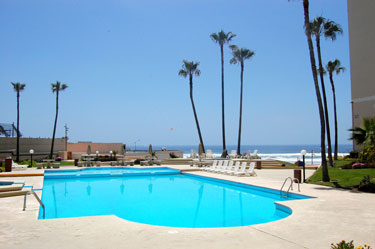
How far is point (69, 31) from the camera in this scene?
23516mm

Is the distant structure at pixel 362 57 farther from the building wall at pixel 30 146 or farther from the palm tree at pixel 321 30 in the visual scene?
the building wall at pixel 30 146

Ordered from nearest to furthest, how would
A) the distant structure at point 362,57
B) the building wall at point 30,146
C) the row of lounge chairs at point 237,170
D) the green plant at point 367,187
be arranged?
1. the green plant at point 367,187
2. the row of lounge chairs at point 237,170
3. the distant structure at point 362,57
4. the building wall at point 30,146

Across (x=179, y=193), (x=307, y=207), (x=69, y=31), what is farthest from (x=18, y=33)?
(x=307, y=207)

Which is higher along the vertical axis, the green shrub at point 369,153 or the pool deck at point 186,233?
the green shrub at point 369,153

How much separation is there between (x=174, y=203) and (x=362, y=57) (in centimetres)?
2111

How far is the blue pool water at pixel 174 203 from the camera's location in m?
8.42

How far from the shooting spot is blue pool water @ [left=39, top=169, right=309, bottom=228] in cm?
842

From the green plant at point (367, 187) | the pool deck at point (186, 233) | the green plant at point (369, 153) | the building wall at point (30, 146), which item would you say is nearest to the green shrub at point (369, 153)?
the green plant at point (369, 153)

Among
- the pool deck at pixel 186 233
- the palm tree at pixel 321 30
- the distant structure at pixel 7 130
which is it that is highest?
the palm tree at pixel 321 30

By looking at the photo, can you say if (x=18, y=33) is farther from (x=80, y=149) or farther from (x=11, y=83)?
(x=80, y=149)

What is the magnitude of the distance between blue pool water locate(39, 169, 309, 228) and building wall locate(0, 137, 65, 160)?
65.7 feet

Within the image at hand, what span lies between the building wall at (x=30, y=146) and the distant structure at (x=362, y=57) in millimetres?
30664

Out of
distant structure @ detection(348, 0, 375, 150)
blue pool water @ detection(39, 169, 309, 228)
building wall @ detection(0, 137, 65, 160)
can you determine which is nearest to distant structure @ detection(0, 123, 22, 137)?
building wall @ detection(0, 137, 65, 160)

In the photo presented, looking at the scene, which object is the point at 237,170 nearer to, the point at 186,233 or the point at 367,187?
the point at 367,187
